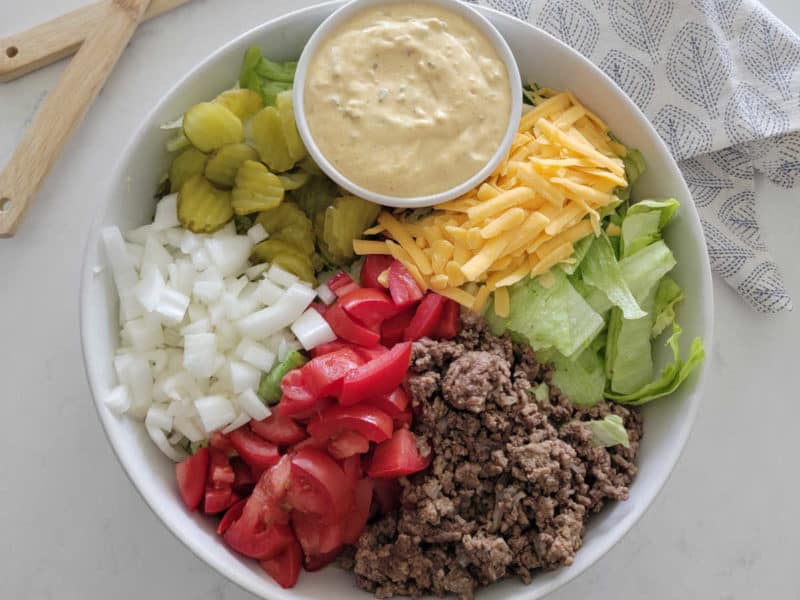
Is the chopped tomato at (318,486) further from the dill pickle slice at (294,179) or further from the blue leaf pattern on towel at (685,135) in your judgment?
the blue leaf pattern on towel at (685,135)

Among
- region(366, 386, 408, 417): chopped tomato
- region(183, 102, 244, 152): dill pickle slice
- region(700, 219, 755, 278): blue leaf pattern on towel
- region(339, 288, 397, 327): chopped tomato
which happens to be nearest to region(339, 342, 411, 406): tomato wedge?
region(366, 386, 408, 417): chopped tomato

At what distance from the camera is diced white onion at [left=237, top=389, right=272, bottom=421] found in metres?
2.36

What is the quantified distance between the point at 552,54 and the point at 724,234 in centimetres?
81

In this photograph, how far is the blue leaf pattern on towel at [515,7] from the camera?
2812 millimetres

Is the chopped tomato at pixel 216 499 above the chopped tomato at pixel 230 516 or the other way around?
above

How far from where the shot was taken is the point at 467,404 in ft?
7.34

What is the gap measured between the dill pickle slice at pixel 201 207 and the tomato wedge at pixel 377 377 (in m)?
0.61

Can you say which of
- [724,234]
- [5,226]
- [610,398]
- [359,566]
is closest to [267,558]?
[359,566]

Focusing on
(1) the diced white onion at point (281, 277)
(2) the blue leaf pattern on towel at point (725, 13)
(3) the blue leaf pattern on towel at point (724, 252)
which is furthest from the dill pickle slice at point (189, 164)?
(2) the blue leaf pattern on towel at point (725, 13)

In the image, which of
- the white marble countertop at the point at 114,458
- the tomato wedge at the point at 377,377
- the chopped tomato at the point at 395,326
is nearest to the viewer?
the tomato wedge at the point at 377,377

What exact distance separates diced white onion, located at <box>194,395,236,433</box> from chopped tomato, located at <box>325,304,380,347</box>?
1.18 feet

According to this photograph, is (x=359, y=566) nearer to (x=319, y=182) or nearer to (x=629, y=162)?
(x=319, y=182)

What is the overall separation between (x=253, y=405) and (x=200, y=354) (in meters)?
0.20

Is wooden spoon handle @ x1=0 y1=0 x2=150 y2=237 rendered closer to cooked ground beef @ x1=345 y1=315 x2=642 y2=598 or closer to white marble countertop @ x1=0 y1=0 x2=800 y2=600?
white marble countertop @ x1=0 y1=0 x2=800 y2=600
